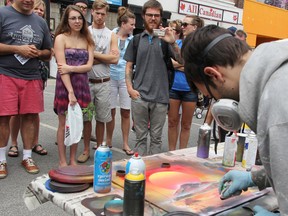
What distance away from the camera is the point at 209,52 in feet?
4.20

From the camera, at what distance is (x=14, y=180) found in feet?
10.8

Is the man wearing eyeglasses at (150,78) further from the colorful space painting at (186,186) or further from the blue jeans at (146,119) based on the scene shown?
the colorful space painting at (186,186)

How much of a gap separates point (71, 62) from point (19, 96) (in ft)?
2.02

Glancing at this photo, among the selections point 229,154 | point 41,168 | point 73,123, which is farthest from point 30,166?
point 229,154

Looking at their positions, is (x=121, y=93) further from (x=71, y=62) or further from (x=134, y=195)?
(x=134, y=195)

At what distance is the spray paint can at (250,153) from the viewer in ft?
7.14

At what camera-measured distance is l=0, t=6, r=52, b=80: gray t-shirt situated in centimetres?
319

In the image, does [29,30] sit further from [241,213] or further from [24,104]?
[241,213]

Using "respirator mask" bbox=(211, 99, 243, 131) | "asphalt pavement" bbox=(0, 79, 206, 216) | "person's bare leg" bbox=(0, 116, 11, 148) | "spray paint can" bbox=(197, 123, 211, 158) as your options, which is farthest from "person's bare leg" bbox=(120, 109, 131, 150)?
"respirator mask" bbox=(211, 99, 243, 131)

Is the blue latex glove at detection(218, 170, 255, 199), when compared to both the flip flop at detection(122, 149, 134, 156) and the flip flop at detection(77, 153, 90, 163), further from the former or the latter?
the flip flop at detection(122, 149, 134, 156)

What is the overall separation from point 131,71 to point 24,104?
1.15 m

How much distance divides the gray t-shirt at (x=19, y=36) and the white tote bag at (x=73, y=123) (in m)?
0.57

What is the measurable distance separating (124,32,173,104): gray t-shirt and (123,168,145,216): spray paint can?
206 cm

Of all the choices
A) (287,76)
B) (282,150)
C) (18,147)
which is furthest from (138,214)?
(18,147)
